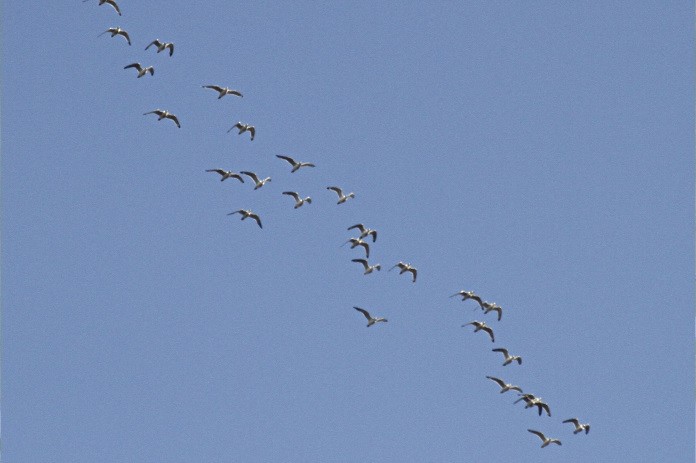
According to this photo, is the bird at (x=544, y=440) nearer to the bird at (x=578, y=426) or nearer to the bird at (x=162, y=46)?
the bird at (x=578, y=426)

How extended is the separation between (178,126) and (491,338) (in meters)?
27.7

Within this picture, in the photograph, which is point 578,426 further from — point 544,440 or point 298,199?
point 298,199

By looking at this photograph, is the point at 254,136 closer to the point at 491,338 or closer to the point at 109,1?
the point at 109,1

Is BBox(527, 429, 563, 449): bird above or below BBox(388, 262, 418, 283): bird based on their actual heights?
below

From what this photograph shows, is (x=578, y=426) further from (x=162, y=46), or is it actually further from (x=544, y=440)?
(x=162, y=46)

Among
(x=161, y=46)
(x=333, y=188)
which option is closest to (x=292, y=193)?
(x=333, y=188)

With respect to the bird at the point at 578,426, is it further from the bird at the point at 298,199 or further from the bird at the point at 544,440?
the bird at the point at 298,199

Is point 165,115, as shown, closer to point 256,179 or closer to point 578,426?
point 256,179

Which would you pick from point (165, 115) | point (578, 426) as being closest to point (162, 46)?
point (165, 115)

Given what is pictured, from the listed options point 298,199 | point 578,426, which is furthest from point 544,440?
point 298,199

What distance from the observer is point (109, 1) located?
133m

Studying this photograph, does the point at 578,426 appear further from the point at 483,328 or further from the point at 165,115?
the point at 165,115

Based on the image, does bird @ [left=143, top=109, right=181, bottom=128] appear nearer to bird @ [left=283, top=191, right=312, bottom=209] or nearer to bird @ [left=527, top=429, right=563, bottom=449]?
bird @ [left=283, top=191, right=312, bottom=209]

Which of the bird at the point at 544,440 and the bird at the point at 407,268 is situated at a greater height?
the bird at the point at 407,268
